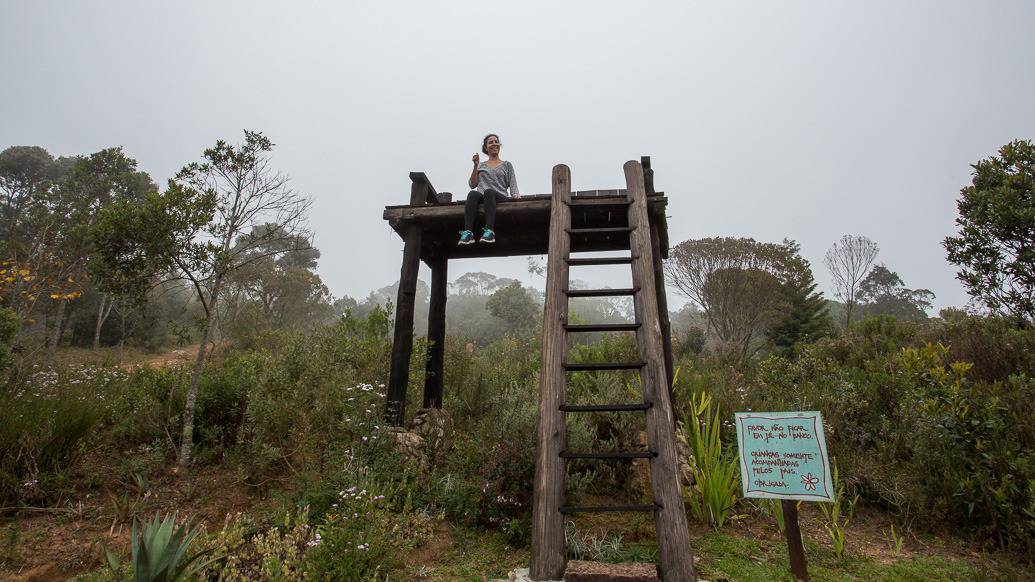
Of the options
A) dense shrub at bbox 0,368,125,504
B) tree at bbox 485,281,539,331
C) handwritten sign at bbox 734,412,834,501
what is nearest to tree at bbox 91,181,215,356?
dense shrub at bbox 0,368,125,504

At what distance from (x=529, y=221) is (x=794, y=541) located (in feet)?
12.0

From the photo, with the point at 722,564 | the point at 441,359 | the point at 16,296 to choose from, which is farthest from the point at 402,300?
the point at 16,296

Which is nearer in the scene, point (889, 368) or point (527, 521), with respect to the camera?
point (527, 521)

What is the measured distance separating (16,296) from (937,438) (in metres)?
13.2

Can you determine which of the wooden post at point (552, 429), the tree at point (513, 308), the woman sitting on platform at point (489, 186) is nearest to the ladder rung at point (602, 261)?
the wooden post at point (552, 429)

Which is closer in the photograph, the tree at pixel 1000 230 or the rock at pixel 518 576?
the rock at pixel 518 576

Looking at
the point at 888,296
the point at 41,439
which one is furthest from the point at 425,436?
the point at 888,296

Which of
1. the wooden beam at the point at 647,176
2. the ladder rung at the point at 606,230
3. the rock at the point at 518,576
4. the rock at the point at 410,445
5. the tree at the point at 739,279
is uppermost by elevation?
the tree at the point at 739,279

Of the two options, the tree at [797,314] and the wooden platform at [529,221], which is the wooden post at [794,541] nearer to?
the wooden platform at [529,221]

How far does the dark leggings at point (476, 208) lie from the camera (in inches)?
184

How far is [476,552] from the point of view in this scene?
10.4 ft

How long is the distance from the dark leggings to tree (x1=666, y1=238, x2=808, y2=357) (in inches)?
692

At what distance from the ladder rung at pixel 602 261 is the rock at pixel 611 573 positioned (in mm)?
2339

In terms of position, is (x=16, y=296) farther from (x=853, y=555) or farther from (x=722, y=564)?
(x=853, y=555)
